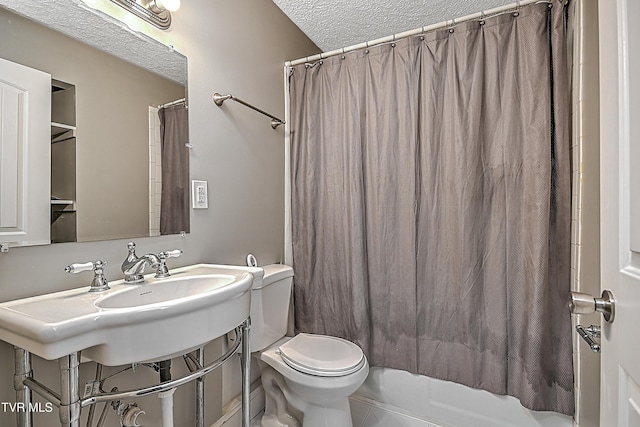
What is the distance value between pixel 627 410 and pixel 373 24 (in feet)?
6.87

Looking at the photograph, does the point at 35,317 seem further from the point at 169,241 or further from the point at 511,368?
the point at 511,368

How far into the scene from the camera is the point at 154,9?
4.08 feet

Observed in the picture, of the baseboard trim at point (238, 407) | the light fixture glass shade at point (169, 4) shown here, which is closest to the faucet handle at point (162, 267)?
the baseboard trim at point (238, 407)

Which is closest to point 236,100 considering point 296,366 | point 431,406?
point 296,366

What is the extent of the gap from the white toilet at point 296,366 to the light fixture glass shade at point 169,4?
116cm

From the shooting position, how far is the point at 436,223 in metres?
1.61

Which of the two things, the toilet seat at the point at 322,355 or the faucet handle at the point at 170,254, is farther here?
the toilet seat at the point at 322,355

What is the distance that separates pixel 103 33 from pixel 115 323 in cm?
99

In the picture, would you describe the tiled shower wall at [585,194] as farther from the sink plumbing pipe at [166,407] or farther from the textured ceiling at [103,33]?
the textured ceiling at [103,33]

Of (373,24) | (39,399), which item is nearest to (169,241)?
(39,399)

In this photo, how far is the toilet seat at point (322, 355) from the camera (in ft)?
4.74

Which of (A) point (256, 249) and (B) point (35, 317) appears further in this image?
(A) point (256, 249)

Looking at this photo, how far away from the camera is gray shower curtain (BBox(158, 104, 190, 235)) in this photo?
1318mm

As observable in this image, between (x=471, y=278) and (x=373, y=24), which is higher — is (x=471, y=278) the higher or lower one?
the lower one
